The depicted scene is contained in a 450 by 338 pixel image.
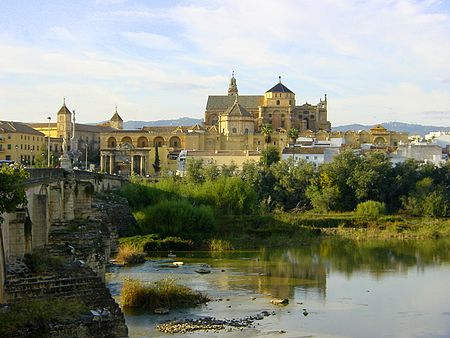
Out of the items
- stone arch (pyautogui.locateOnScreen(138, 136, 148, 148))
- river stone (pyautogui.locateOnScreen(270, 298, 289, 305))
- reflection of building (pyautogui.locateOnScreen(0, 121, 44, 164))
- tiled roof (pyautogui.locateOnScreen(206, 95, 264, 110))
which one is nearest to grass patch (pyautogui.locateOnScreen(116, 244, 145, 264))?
river stone (pyautogui.locateOnScreen(270, 298, 289, 305))

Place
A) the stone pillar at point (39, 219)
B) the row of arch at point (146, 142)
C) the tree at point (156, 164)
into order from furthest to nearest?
the row of arch at point (146, 142), the tree at point (156, 164), the stone pillar at point (39, 219)

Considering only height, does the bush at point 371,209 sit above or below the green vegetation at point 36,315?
below

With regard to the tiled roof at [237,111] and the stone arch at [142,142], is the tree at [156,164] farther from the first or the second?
the tiled roof at [237,111]

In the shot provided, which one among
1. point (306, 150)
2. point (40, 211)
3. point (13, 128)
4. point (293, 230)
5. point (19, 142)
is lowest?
point (293, 230)

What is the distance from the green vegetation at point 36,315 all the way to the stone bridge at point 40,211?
3.46ft

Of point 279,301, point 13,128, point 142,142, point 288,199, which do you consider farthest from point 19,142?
point 279,301

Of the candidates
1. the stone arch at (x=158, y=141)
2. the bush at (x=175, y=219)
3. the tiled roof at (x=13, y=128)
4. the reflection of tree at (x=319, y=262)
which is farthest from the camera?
the stone arch at (x=158, y=141)

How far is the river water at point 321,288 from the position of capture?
30531mm

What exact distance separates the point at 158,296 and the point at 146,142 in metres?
85.4

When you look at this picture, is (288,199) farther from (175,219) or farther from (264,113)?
(264,113)

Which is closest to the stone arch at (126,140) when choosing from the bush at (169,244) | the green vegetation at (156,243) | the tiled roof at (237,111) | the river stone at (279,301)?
the tiled roof at (237,111)

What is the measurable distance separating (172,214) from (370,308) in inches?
1000

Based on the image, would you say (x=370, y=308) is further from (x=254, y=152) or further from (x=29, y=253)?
(x=254, y=152)

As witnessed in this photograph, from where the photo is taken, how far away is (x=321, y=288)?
39344mm
